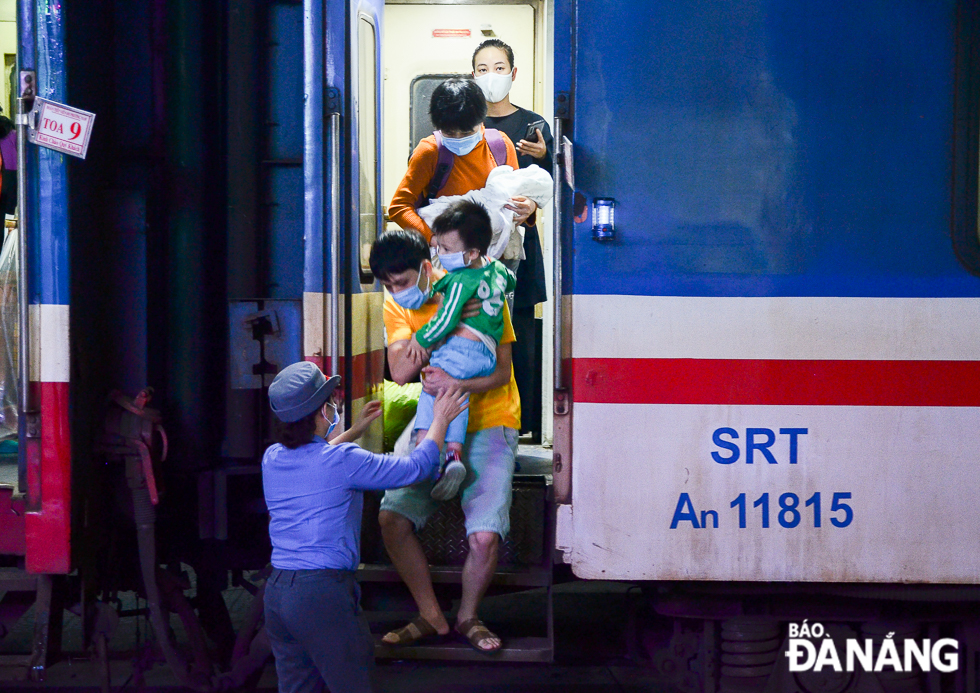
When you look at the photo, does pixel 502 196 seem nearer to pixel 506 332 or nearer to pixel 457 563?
pixel 506 332

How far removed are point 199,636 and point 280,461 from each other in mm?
1155

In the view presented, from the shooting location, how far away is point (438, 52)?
17.2 ft

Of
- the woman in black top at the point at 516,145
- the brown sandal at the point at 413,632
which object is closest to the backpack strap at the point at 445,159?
the woman in black top at the point at 516,145

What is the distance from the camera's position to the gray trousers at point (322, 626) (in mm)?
2576

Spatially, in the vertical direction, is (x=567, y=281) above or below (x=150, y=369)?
above

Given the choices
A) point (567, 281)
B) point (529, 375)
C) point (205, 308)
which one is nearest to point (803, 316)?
point (567, 281)

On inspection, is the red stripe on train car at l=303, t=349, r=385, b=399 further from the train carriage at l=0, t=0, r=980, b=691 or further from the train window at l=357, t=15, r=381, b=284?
the train carriage at l=0, t=0, r=980, b=691

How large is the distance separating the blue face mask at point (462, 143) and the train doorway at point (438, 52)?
4.07 ft

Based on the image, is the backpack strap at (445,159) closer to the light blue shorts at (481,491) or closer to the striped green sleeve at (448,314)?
the striped green sleeve at (448,314)

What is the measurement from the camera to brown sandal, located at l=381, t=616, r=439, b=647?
320cm

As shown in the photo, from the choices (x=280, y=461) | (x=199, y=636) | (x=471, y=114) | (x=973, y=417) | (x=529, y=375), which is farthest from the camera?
(x=529, y=375)

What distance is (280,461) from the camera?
106 inches

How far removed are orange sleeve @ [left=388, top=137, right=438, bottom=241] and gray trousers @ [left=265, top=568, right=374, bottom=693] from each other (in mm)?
1777

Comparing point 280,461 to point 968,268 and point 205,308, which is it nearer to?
point 205,308
